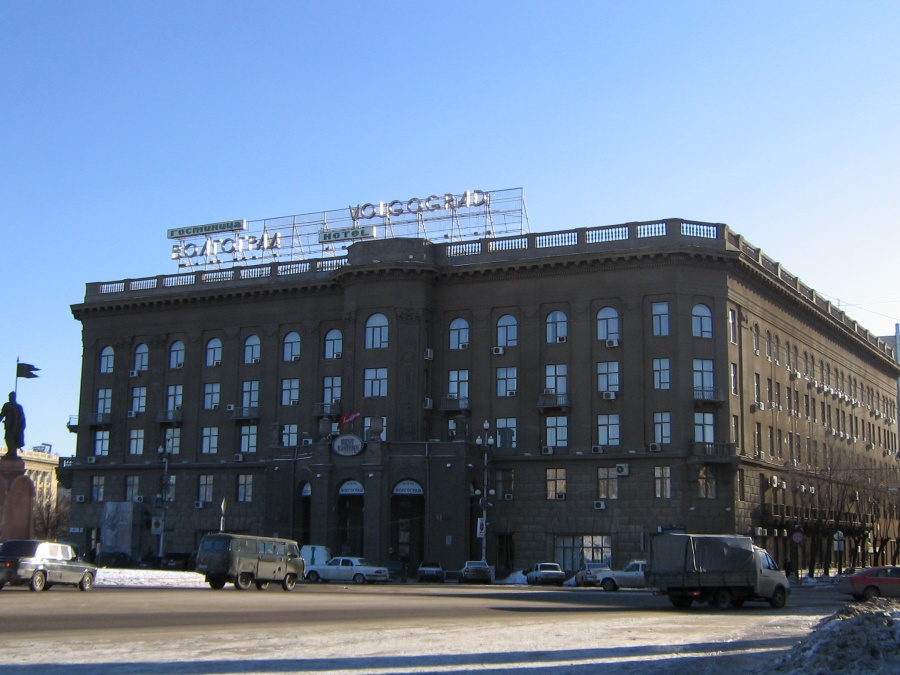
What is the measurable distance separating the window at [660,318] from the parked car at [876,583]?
2524 centimetres

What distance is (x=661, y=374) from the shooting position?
64.5 metres

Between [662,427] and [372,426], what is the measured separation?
1696 cm

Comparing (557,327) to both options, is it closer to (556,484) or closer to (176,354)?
(556,484)

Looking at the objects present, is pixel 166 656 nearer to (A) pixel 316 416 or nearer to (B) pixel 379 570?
(B) pixel 379 570

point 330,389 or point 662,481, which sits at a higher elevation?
point 330,389

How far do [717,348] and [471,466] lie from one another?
16.0 meters

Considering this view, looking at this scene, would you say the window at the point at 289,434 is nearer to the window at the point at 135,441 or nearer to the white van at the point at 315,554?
the window at the point at 135,441

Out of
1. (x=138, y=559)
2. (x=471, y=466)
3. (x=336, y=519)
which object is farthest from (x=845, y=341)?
(x=138, y=559)

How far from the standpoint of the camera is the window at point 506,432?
67.2m

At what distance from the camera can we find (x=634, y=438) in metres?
64.1

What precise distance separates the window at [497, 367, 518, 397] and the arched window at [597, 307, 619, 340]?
576 cm

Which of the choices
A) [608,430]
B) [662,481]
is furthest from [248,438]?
[662,481]

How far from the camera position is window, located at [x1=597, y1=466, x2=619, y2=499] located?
64.2 m

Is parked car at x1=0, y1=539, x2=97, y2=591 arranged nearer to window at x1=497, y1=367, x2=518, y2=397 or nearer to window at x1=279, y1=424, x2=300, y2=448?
window at x1=497, y1=367, x2=518, y2=397
